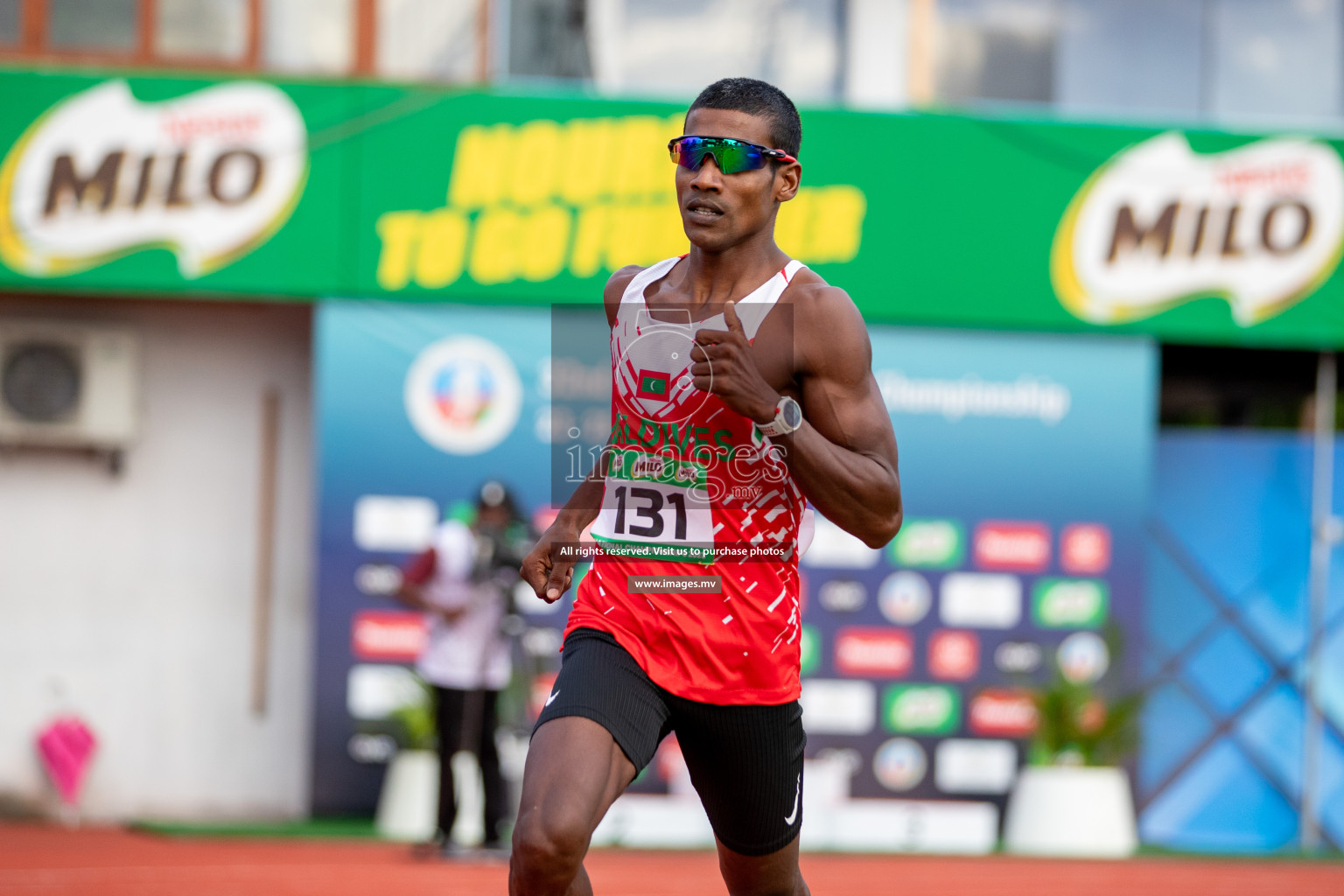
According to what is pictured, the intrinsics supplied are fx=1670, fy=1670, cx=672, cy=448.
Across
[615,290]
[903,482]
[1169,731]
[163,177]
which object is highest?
[163,177]

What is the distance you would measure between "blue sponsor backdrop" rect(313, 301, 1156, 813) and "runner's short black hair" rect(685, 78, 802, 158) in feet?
23.8

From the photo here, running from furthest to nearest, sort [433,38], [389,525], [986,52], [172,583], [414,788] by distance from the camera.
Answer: [986,52] < [433,38] < [172,583] < [389,525] < [414,788]

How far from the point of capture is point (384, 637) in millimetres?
11062

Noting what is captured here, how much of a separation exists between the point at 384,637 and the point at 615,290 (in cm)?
726

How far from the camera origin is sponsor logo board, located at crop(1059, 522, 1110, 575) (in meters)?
11.6

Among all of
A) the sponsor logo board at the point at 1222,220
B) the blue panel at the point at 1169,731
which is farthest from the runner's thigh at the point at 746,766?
the blue panel at the point at 1169,731

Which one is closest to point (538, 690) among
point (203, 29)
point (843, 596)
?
point (843, 596)

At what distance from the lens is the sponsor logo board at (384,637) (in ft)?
36.3

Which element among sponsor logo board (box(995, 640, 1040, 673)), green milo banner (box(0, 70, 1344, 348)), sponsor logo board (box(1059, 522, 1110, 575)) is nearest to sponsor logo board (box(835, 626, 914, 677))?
sponsor logo board (box(995, 640, 1040, 673))

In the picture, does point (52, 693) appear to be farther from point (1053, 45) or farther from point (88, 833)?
point (1053, 45)

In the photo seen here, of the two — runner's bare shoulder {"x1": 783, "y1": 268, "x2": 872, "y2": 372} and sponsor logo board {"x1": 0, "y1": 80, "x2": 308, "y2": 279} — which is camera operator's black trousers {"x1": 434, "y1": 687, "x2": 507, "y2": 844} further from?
runner's bare shoulder {"x1": 783, "y1": 268, "x2": 872, "y2": 372}

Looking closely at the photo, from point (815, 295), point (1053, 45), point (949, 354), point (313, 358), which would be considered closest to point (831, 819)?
point (949, 354)

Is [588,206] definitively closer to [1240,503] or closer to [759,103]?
[1240,503]

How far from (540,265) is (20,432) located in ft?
12.3
